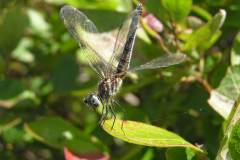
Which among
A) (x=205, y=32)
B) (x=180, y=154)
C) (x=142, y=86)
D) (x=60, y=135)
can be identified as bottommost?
(x=60, y=135)

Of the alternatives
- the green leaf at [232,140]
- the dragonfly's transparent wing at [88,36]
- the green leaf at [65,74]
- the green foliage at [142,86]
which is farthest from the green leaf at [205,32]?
the green leaf at [65,74]

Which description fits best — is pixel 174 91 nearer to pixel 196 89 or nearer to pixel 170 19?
pixel 196 89

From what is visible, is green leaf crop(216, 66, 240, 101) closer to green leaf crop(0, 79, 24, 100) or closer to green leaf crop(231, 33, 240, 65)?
green leaf crop(231, 33, 240, 65)

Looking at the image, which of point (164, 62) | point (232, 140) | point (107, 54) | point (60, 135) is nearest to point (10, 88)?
point (60, 135)

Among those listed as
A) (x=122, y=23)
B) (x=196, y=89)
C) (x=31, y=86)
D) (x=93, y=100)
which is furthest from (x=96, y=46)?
(x=31, y=86)

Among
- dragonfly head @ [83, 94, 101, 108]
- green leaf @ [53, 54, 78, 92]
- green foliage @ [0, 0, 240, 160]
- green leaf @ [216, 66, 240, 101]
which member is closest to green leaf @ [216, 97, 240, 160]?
green foliage @ [0, 0, 240, 160]

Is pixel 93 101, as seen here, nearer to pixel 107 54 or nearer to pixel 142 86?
pixel 107 54

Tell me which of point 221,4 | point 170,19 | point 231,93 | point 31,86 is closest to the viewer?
point 231,93
